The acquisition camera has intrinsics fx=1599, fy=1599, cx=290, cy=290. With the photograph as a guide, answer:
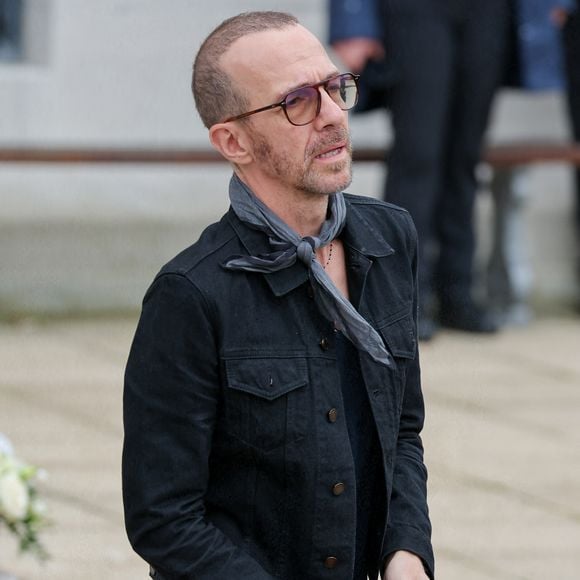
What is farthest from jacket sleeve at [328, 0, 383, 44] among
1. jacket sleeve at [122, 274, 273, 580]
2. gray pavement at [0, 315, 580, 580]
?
jacket sleeve at [122, 274, 273, 580]

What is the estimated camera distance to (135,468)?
2.57 metres

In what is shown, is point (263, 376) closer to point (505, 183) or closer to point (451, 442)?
point (451, 442)

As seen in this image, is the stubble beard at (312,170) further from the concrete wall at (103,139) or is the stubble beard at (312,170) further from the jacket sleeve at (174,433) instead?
the concrete wall at (103,139)

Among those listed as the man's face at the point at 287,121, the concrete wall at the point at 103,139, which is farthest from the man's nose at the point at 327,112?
the concrete wall at the point at 103,139

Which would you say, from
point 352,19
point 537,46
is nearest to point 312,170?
point 352,19

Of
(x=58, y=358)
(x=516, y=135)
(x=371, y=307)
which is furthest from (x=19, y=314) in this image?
(x=371, y=307)

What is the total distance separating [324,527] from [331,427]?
6.6 inches

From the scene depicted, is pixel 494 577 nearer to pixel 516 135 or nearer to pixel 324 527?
pixel 324 527

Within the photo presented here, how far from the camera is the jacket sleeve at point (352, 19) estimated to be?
6766 mm

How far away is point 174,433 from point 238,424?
0.34ft

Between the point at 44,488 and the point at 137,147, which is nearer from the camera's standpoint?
the point at 44,488

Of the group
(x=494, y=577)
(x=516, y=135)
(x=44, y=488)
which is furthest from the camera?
(x=516, y=135)

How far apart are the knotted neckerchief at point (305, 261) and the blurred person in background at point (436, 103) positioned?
13.9ft

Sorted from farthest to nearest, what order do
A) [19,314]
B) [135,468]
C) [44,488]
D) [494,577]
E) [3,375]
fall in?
[19,314] → [3,375] → [44,488] → [494,577] → [135,468]
